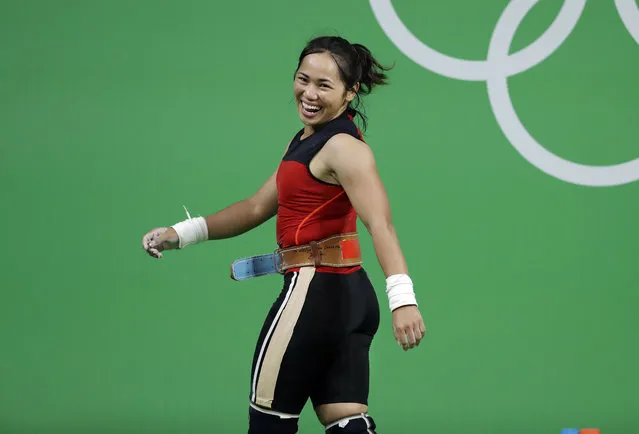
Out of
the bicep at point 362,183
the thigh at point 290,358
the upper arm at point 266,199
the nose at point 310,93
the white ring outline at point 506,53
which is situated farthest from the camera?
the white ring outline at point 506,53

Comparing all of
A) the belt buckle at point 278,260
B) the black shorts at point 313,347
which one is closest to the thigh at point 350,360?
the black shorts at point 313,347

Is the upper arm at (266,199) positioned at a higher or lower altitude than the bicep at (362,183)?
higher

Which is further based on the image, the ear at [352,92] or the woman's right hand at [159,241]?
the woman's right hand at [159,241]

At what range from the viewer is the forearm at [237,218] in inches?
137

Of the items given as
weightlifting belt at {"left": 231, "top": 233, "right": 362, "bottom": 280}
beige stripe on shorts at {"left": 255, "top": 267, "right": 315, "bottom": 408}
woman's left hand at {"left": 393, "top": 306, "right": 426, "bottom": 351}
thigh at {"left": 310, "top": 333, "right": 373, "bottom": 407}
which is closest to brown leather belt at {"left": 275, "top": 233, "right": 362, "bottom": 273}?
weightlifting belt at {"left": 231, "top": 233, "right": 362, "bottom": 280}

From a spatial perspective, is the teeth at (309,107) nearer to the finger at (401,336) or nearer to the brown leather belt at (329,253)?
the brown leather belt at (329,253)

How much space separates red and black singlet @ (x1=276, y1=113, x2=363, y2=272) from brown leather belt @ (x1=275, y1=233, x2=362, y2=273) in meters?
0.02

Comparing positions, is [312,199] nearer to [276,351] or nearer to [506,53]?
[276,351]

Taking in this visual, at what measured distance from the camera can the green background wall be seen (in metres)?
4.70

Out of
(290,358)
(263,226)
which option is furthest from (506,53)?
(290,358)

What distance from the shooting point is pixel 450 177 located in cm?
473

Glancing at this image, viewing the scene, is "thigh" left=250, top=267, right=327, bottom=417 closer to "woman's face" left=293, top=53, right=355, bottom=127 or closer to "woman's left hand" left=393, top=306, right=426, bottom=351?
"woman's left hand" left=393, top=306, right=426, bottom=351

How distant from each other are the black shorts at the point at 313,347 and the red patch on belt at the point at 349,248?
0.06m

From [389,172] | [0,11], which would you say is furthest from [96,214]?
[389,172]
